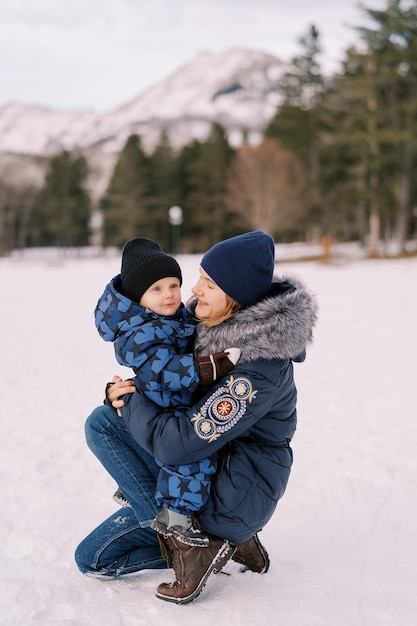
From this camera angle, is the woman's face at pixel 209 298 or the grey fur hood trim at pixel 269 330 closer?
the grey fur hood trim at pixel 269 330

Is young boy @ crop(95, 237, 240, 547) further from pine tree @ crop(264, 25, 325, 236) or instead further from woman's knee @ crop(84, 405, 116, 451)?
pine tree @ crop(264, 25, 325, 236)

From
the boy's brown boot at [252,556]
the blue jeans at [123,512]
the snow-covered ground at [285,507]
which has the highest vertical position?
the blue jeans at [123,512]

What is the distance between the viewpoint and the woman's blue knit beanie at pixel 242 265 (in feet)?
8.04

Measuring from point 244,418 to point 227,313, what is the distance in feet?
1.54

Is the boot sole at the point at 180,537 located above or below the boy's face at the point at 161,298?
below

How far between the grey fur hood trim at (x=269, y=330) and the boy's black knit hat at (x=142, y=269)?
0.31 metres

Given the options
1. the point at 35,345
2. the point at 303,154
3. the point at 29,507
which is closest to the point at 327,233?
the point at 303,154

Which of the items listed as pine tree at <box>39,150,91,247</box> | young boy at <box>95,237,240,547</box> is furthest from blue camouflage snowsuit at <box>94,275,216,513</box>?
pine tree at <box>39,150,91,247</box>

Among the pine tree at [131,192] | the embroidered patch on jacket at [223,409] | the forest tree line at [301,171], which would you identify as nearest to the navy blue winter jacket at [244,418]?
the embroidered patch on jacket at [223,409]

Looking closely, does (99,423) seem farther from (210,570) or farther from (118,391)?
(210,570)

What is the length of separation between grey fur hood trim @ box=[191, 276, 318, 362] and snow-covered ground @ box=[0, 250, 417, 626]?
0.99 feet

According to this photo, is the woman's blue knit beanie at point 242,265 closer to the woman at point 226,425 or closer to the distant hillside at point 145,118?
the woman at point 226,425

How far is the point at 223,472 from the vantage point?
2447 millimetres

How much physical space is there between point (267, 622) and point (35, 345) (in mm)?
7464
